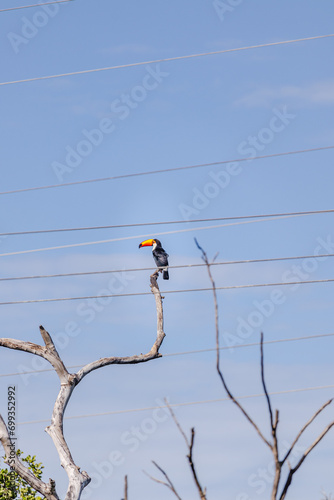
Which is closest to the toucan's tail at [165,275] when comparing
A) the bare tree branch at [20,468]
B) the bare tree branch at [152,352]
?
the bare tree branch at [152,352]

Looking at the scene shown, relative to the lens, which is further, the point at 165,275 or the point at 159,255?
the point at 159,255

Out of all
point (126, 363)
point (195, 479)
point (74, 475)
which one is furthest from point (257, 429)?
point (126, 363)

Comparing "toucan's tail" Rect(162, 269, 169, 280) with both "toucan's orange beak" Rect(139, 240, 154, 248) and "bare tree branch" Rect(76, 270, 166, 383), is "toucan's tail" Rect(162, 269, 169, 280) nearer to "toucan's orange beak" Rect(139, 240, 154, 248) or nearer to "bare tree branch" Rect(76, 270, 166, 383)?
"bare tree branch" Rect(76, 270, 166, 383)

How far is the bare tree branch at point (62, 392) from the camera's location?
14.7 m

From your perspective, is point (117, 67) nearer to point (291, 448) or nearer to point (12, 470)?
point (12, 470)

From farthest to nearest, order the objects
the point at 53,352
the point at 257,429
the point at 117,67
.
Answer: the point at 117,67
the point at 53,352
the point at 257,429

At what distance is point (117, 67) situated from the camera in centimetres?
1944

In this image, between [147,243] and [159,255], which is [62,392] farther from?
[147,243]

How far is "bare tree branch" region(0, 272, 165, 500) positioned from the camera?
48.2 ft

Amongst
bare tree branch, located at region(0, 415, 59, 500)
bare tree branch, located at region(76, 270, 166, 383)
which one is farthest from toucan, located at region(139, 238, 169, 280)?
bare tree branch, located at region(0, 415, 59, 500)

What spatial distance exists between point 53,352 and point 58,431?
4.82 feet

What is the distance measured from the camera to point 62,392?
51.1ft

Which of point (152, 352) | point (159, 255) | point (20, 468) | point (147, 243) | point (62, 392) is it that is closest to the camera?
point (20, 468)

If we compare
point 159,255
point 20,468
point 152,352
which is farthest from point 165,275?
point 20,468
